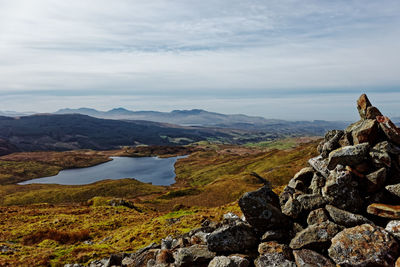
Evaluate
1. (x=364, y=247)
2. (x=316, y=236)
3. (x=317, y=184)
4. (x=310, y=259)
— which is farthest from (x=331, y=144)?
(x=310, y=259)

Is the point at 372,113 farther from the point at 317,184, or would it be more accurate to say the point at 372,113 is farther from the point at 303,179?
the point at 303,179

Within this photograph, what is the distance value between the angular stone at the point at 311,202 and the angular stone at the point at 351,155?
224 cm

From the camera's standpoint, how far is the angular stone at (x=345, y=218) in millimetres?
13562

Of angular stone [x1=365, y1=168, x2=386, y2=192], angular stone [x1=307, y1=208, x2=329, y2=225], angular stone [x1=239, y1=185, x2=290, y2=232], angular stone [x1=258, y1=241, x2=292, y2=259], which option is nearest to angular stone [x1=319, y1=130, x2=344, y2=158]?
angular stone [x1=365, y1=168, x2=386, y2=192]

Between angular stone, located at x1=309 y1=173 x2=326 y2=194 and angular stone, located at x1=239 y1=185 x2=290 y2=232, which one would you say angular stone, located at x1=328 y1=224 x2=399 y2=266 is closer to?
angular stone, located at x1=239 y1=185 x2=290 y2=232

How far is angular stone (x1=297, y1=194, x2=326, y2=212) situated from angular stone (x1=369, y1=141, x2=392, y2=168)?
3781 mm

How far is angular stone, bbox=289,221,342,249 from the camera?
43.9ft

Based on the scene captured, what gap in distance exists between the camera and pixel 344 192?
14625mm

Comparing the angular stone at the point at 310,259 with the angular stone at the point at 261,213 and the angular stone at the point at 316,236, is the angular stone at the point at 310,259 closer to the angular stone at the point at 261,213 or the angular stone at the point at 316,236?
the angular stone at the point at 316,236

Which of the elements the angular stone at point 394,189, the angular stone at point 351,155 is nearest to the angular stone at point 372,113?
the angular stone at point 351,155

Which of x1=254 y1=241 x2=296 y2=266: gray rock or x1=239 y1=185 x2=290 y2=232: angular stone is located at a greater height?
x1=239 y1=185 x2=290 y2=232: angular stone

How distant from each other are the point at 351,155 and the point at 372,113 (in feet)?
14.6

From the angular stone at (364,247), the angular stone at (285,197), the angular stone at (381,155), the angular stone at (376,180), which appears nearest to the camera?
the angular stone at (364,247)

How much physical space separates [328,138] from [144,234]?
82.6ft
